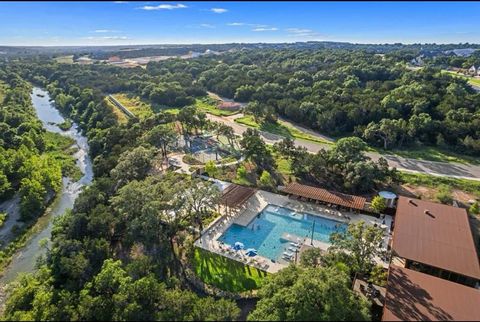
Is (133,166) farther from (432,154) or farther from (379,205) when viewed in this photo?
(432,154)

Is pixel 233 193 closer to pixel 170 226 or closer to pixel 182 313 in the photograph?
pixel 170 226

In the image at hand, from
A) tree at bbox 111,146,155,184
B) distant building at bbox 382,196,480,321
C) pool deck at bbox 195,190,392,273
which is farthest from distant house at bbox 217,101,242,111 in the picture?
distant building at bbox 382,196,480,321

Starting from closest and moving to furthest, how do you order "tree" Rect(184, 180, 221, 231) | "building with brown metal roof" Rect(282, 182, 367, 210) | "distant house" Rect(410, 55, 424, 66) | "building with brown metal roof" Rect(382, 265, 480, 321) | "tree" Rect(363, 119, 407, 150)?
"building with brown metal roof" Rect(382, 265, 480, 321), "tree" Rect(184, 180, 221, 231), "building with brown metal roof" Rect(282, 182, 367, 210), "tree" Rect(363, 119, 407, 150), "distant house" Rect(410, 55, 424, 66)

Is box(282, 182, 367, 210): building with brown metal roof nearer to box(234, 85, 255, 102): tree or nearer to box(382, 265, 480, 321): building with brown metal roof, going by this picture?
box(382, 265, 480, 321): building with brown metal roof

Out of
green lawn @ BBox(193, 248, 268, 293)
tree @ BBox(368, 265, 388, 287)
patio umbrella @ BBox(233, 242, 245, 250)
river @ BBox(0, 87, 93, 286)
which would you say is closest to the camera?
tree @ BBox(368, 265, 388, 287)

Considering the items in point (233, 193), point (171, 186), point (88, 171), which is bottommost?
point (88, 171)

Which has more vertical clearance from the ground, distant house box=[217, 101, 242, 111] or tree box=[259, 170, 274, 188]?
distant house box=[217, 101, 242, 111]

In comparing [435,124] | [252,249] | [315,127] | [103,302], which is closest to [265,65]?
[315,127]
